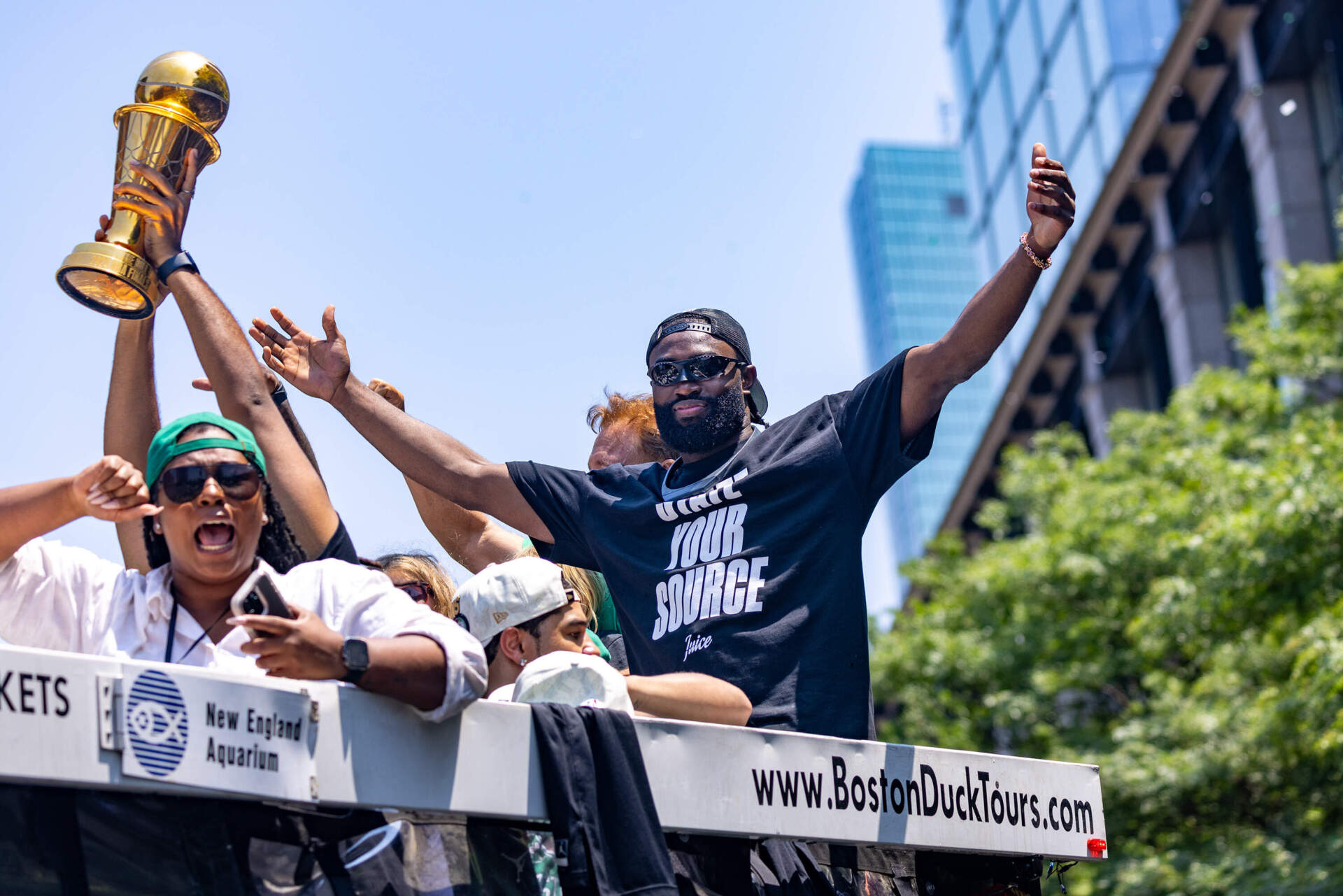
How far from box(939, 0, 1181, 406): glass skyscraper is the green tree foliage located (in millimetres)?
10989

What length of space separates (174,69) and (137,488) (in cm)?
161

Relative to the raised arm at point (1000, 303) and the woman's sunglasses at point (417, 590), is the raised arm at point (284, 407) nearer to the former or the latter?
the woman's sunglasses at point (417, 590)

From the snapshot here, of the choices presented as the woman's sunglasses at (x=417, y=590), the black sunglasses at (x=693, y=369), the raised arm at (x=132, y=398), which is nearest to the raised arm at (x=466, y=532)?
the woman's sunglasses at (x=417, y=590)

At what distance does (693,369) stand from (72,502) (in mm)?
1972

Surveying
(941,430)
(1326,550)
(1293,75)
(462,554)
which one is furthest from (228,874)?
(941,430)

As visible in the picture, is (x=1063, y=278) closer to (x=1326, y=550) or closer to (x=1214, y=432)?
(x=1214, y=432)

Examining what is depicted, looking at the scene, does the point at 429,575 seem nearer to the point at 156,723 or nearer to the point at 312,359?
the point at 312,359

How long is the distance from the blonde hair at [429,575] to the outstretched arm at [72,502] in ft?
6.10

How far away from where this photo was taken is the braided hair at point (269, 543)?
12.4 ft

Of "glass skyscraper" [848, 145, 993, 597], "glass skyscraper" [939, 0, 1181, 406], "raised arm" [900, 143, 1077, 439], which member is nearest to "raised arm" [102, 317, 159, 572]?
"raised arm" [900, 143, 1077, 439]

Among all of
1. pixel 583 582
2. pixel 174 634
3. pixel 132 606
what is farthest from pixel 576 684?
pixel 583 582

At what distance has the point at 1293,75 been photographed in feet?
84.0

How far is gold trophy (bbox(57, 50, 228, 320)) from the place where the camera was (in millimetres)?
4281

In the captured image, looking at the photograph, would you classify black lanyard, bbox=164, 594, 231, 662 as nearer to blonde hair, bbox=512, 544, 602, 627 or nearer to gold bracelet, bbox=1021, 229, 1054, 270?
blonde hair, bbox=512, 544, 602, 627
